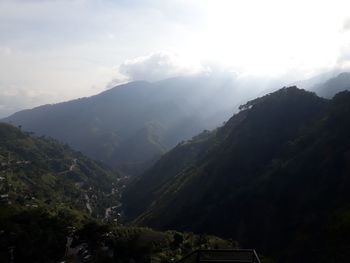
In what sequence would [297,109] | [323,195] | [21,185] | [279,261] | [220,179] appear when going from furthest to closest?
[21,185] → [297,109] → [220,179] → [323,195] → [279,261]

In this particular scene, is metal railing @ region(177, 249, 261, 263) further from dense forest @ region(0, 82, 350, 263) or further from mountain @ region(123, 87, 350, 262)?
mountain @ region(123, 87, 350, 262)

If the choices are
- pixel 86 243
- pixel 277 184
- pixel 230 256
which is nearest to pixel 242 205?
pixel 277 184

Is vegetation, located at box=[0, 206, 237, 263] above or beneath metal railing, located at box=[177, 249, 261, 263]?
beneath

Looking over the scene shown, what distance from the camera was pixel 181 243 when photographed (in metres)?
79.8

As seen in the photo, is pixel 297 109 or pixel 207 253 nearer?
pixel 207 253

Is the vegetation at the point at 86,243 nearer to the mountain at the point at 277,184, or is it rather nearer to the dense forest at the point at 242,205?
the dense forest at the point at 242,205

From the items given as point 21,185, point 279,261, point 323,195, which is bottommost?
point 279,261

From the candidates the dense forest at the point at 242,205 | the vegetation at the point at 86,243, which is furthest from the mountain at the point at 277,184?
the vegetation at the point at 86,243

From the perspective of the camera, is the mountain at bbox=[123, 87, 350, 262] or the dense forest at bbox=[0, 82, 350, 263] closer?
the dense forest at bbox=[0, 82, 350, 263]

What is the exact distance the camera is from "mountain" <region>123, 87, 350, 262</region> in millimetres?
102438

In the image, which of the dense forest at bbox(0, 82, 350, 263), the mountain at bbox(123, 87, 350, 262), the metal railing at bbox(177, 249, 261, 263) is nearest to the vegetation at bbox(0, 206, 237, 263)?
the dense forest at bbox(0, 82, 350, 263)

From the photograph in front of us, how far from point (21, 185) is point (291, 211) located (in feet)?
321

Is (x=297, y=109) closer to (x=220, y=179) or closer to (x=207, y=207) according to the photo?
(x=220, y=179)

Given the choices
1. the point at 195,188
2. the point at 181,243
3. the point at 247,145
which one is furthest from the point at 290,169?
the point at 181,243
